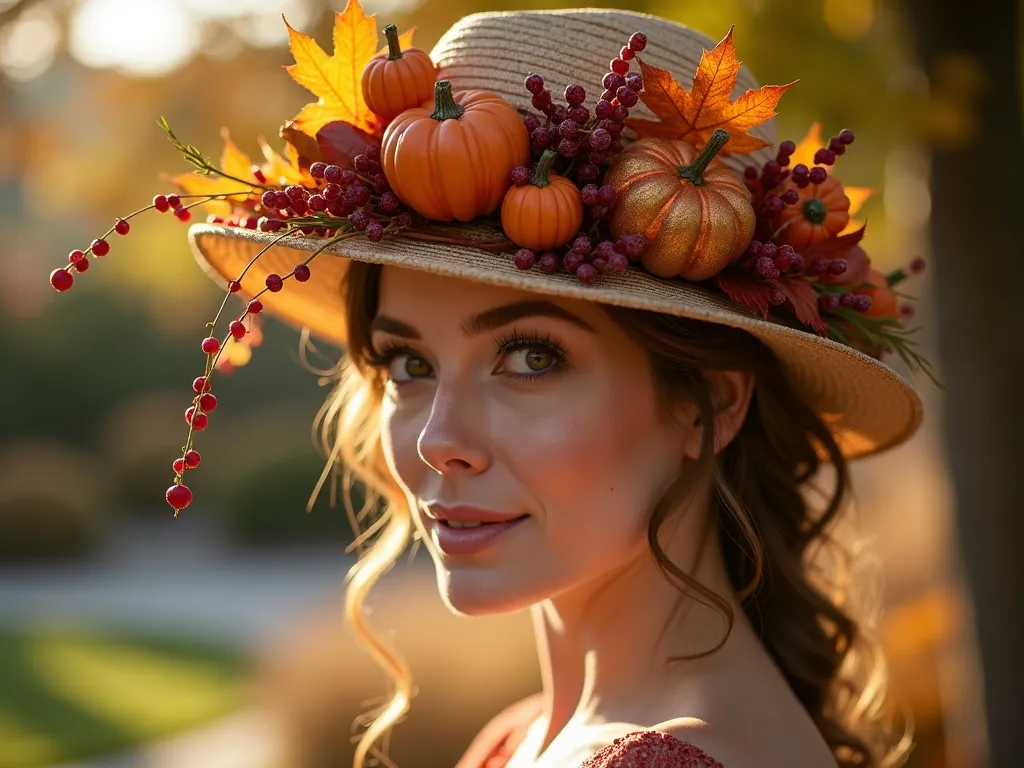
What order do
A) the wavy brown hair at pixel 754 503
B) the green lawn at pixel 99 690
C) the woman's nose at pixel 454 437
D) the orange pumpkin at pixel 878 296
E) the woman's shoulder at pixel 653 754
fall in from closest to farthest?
the woman's shoulder at pixel 653 754, the woman's nose at pixel 454 437, the wavy brown hair at pixel 754 503, the orange pumpkin at pixel 878 296, the green lawn at pixel 99 690

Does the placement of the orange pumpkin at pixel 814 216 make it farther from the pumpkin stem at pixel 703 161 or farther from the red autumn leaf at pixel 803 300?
the pumpkin stem at pixel 703 161

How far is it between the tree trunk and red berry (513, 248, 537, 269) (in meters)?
2.47

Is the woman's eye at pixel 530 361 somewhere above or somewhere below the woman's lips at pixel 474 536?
above

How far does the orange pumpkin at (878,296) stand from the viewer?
84.1 inches

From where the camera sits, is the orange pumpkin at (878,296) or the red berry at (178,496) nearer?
the red berry at (178,496)

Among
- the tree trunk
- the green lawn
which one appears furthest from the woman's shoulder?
the green lawn

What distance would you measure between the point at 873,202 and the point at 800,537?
3088mm

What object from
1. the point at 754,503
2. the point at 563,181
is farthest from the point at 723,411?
the point at 563,181

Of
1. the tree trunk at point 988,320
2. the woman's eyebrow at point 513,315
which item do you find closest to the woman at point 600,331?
the woman's eyebrow at point 513,315

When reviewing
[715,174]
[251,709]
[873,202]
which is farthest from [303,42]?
[251,709]

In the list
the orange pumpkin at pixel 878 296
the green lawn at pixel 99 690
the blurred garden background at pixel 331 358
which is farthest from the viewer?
the green lawn at pixel 99 690

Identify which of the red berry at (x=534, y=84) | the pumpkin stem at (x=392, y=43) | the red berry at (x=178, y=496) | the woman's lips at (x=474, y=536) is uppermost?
the pumpkin stem at (x=392, y=43)

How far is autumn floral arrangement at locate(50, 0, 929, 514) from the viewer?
5.91ft

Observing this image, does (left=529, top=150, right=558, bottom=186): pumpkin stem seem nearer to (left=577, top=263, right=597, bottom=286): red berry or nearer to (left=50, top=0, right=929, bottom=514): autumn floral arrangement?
(left=50, top=0, right=929, bottom=514): autumn floral arrangement
